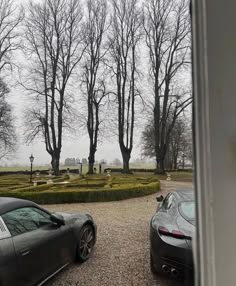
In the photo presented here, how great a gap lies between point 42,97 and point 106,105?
18 centimetres

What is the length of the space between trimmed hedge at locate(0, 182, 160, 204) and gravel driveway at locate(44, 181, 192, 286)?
0.02 meters

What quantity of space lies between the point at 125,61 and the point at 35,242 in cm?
61

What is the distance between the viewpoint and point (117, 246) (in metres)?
0.81

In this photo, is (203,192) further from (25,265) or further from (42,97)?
(25,265)

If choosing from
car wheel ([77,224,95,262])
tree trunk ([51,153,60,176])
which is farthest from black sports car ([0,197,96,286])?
tree trunk ([51,153,60,176])

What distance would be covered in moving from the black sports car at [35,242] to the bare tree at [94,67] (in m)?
0.25

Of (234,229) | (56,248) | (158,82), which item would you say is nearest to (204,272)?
(234,229)

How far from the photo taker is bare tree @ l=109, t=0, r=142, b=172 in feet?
2.26

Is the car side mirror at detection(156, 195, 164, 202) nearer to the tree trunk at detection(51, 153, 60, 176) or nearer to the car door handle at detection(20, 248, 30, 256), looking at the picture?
the tree trunk at detection(51, 153, 60, 176)

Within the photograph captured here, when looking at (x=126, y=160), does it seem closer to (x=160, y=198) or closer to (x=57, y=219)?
(x=160, y=198)

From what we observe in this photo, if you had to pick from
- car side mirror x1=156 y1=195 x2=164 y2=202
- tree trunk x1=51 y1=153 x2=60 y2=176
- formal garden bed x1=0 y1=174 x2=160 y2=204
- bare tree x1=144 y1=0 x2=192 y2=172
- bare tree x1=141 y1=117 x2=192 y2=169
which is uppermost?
bare tree x1=144 y1=0 x2=192 y2=172

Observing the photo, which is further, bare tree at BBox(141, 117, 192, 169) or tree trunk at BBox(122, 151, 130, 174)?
tree trunk at BBox(122, 151, 130, 174)

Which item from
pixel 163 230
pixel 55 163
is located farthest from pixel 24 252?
pixel 163 230

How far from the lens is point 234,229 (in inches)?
8.7
